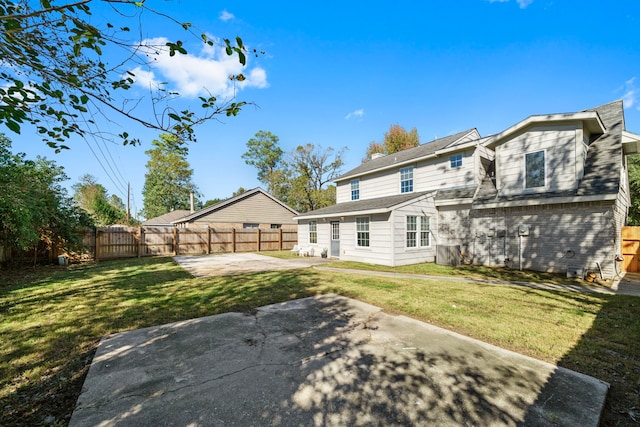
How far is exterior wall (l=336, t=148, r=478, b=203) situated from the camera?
12297 mm

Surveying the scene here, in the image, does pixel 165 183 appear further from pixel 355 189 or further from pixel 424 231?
pixel 424 231

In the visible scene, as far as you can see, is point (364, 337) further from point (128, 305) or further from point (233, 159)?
point (233, 159)

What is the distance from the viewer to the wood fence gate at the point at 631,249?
947cm

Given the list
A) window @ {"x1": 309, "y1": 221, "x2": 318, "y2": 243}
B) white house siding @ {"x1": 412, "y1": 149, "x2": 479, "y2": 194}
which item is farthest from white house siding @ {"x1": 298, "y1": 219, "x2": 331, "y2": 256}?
white house siding @ {"x1": 412, "y1": 149, "x2": 479, "y2": 194}

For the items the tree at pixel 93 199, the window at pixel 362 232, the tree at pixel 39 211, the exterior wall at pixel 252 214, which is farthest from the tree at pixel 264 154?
the window at pixel 362 232

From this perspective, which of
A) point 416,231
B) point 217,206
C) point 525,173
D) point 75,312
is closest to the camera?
point 75,312

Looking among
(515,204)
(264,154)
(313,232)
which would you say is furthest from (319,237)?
(264,154)

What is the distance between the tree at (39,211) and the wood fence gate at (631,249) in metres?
18.9

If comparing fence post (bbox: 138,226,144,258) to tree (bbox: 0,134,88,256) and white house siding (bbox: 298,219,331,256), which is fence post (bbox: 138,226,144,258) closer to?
tree (bbox: 0,134,88,256)

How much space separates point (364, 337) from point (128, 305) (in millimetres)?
5144

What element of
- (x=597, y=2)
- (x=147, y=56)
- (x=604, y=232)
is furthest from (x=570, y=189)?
(x=147, y=56)

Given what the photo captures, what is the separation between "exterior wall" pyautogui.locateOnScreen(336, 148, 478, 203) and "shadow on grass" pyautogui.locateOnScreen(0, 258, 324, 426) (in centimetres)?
840

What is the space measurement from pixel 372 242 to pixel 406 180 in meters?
4.73

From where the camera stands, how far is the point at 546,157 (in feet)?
31.8
